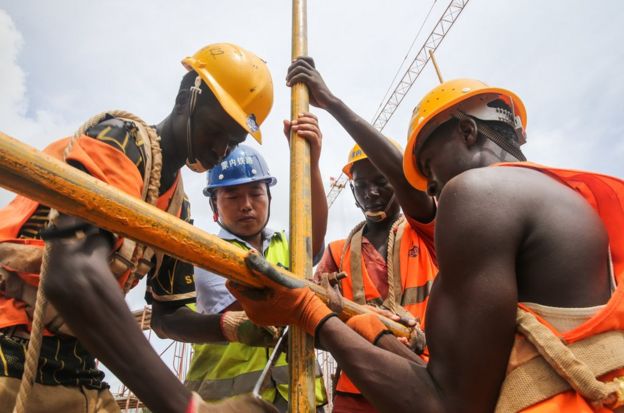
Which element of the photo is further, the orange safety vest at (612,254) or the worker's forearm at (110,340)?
A: the worker's forearm at (110,340)

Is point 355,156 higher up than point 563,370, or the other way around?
point 355,156

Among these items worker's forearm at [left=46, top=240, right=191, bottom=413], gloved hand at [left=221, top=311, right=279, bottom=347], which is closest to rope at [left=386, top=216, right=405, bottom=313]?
gloved hand at [left=221, top=311, right=279, bottom=347]

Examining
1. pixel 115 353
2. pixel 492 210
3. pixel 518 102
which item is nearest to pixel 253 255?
pixel 115 353

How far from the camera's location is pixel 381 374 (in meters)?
1.91

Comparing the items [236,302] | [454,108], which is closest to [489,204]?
[454,108]

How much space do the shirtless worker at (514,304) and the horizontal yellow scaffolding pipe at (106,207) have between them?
422 millimetres

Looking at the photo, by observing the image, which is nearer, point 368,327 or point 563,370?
point 563,370

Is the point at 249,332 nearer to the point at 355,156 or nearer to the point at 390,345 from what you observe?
the point at 390,345

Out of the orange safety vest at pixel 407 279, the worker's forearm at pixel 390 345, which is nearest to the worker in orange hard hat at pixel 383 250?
the orange safety vest at pixel 407 279

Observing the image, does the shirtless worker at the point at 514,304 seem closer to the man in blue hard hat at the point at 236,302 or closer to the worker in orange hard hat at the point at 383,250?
the man in blue hard hat at the point at 236,302

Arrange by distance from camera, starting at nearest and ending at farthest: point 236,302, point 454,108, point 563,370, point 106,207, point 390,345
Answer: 1. point 106,207
2. point 563,370
3. point 390,345
4. point 454,108
5. point 236,302

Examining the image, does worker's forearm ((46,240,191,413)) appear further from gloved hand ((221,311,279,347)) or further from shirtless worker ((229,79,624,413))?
gloved hand ((221,311,279,347))

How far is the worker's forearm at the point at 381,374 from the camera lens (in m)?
1.77

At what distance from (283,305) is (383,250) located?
2.07 meters
